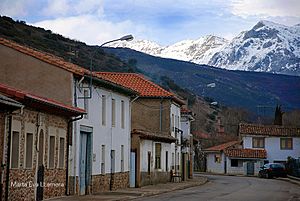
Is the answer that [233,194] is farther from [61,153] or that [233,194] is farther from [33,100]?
[33,100]

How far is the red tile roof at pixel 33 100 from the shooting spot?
2391 cm

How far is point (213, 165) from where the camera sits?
9488 centimetres

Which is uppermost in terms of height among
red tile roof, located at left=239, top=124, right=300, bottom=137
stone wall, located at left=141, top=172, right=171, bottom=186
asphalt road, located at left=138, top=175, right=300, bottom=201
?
red tile roof, located at left=239, top=124, right=300, bottom=137

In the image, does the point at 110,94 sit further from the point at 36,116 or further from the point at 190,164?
the point at 190,164

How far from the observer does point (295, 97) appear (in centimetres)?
17188

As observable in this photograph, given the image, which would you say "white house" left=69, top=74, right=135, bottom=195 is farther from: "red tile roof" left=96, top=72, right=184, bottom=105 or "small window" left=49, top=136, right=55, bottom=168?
"red tile roof" left=96, top=72, right=184, bottom=105

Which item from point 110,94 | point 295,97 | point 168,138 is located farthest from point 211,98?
point 110,94

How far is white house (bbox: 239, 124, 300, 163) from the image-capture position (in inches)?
Result: 3415

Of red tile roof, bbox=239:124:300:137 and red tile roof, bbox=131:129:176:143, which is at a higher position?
red tile roof, bbox=239:124:300:137

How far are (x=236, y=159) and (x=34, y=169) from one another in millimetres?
63669

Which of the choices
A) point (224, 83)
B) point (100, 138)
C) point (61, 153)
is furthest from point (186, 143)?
point (224, 83)

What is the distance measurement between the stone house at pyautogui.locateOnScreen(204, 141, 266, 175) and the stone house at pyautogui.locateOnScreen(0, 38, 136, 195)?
156ft

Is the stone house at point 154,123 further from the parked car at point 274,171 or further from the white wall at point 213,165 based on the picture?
the white wall at point 213,165

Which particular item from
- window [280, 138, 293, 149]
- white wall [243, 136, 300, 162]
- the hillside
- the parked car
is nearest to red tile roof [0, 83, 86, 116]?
the parked car
